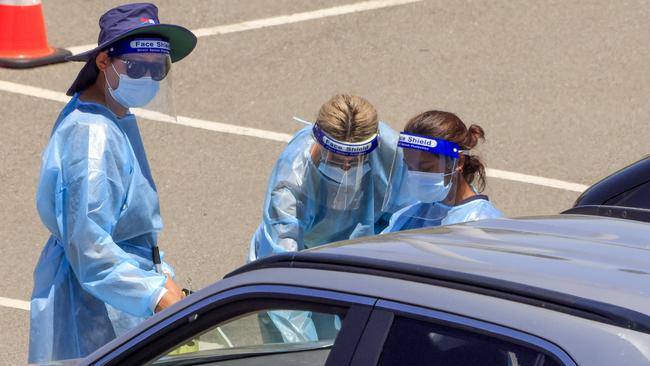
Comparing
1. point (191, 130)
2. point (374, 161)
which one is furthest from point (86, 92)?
point (191, 130)

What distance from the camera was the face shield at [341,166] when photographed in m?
4.61

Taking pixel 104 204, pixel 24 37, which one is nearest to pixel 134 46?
pixel 104 204

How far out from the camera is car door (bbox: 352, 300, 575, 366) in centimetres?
235

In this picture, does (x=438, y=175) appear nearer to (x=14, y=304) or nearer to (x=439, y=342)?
(x=439, y=342)

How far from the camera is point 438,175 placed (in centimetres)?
444

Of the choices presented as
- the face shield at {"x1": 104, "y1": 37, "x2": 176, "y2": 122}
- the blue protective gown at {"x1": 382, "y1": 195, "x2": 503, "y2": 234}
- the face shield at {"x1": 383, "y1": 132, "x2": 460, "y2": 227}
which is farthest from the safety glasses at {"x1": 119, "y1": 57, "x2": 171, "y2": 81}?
the blue protective gown at {"x1": 382, "y1": 195, "x2": 503, "y2": 234}

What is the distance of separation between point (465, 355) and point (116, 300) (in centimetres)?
203

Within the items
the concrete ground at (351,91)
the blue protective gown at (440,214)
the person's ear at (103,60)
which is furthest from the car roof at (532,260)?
the concrete ground at (351,91)

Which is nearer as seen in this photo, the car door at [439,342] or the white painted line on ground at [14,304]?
the car door at [439,342]

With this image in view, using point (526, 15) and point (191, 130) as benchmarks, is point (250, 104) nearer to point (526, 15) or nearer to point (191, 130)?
point (191, 130)

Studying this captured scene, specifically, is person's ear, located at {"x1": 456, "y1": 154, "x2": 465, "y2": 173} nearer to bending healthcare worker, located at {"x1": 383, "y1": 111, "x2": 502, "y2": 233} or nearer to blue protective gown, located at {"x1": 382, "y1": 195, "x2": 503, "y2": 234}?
bending healthcare worker, located at {"x1": 383, "y1": 111, "x2": 502, "y2": 233}

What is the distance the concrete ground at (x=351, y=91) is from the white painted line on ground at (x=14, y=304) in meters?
0.15

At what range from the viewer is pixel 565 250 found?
9.39 feet

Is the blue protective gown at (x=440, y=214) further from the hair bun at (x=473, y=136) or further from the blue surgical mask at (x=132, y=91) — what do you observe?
the blue surgical mask at (x=132, y=91)
